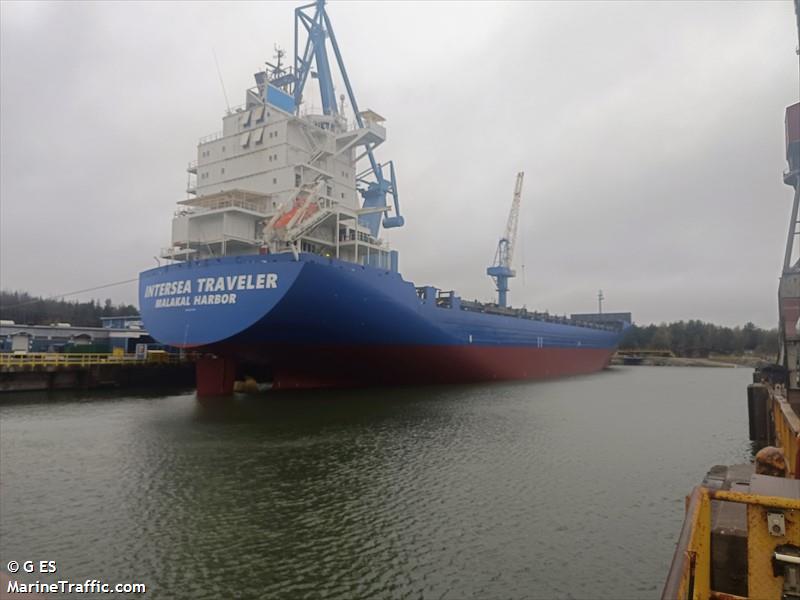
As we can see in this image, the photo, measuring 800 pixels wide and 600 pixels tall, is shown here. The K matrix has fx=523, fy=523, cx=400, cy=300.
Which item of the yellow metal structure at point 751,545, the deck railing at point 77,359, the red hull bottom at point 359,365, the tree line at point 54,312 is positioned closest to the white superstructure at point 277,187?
the red hull bottom at point 359,365

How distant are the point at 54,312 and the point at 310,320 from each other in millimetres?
70402

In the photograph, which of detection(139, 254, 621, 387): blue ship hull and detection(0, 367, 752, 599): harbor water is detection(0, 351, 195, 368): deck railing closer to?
detection(139, 254, 621, 387): blue ship hull

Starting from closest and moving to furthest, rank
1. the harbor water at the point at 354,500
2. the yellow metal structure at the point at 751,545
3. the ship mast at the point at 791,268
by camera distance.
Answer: the yellow metal structure at the point at 751,545 → the harbor water at the point at 354,500 → the ship mast at the point at 791,268

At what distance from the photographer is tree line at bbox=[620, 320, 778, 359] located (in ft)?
256

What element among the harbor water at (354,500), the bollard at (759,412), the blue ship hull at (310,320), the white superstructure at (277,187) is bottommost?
the harbor water at (354,500)

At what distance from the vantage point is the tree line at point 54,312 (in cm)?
6569

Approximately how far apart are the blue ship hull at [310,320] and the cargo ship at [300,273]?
0.05 metres

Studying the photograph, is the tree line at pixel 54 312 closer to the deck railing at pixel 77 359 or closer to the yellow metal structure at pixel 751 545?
the deck railing at pixel 77 359

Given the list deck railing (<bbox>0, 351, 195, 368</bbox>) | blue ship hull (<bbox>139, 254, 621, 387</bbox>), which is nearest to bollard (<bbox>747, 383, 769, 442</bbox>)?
blue ship hull (<bbox>139, 254, 621, 387</bbox>)

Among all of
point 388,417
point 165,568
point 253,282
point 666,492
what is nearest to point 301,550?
point 165,568

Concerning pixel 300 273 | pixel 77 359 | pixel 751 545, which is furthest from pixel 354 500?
pixel 77 359

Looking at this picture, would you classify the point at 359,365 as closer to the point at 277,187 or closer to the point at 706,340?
the point at 277,187

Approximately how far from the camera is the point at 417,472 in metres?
8.34

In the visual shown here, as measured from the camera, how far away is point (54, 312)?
71.1m
